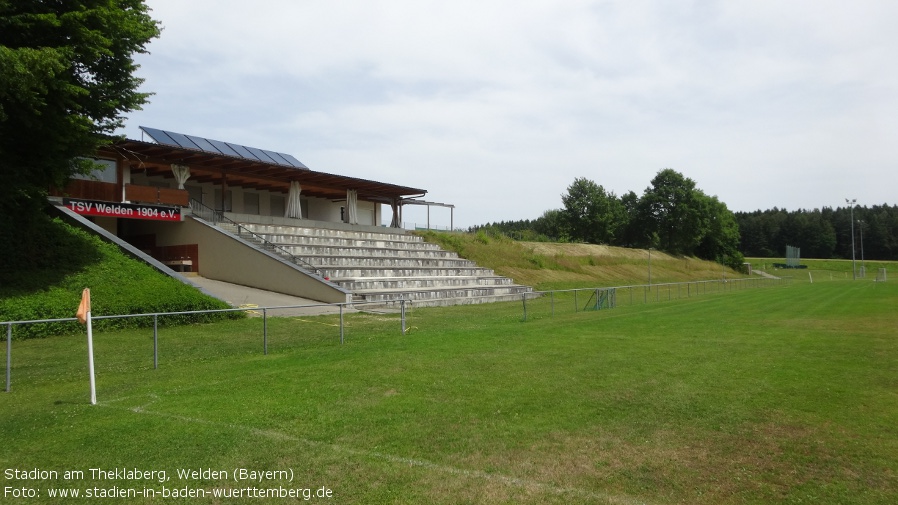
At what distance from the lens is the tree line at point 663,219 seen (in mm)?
92125

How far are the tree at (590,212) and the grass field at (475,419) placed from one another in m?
81.3

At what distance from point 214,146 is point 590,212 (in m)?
64.6

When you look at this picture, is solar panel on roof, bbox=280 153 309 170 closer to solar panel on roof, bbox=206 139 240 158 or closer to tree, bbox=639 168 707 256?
solar panel on roof, bbox=206 139 240 158

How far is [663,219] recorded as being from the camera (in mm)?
95938

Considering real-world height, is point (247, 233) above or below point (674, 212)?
below

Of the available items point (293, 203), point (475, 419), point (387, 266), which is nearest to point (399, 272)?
point (387, 266)

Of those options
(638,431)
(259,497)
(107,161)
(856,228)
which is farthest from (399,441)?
(856,228)

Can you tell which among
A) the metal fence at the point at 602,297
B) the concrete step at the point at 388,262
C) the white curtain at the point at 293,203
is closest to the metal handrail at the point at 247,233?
the concrete step at the point at 388,262

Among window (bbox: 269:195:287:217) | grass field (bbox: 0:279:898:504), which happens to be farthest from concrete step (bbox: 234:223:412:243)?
grass field (bbox: 0:279:898:504)

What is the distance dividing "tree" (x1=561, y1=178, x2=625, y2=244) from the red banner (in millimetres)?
73406

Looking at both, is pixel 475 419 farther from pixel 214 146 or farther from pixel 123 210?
pixel 214 146

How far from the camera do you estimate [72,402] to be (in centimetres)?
886

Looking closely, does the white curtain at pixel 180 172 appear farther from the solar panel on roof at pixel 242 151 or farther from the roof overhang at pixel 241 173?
the solar panel on roof at pixel 242 151

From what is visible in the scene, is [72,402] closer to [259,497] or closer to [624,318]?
[259,497]
